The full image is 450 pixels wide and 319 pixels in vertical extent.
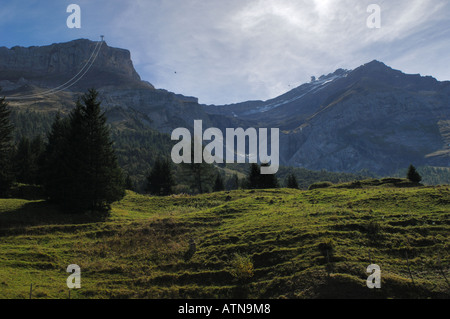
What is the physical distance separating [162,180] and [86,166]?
46079 mm

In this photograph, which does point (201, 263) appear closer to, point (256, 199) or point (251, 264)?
point (251, 264)

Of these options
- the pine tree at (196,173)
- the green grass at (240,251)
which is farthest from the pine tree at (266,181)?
the green grass at (240,251)

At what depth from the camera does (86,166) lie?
1419 inches

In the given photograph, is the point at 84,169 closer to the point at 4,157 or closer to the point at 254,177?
the point at 4,157

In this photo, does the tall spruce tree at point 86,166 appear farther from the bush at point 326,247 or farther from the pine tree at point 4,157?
the bush at point 326,247

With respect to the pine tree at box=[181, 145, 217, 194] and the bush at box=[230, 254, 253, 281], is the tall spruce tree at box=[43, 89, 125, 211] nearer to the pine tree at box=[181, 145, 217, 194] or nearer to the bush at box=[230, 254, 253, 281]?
the bush at box=[230, 254, 253, 281]

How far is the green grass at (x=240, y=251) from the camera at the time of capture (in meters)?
18.6

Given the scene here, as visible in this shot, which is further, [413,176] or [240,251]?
[413,176]

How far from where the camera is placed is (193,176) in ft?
242

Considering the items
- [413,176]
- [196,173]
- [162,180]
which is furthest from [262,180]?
[413,176]

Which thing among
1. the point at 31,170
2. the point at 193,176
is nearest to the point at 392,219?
the point at 193,176

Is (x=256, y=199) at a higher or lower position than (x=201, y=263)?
higher

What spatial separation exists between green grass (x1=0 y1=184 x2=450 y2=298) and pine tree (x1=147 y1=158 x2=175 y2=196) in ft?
149
